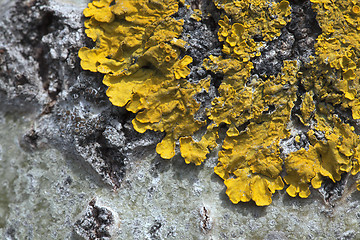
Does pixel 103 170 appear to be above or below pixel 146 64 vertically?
below

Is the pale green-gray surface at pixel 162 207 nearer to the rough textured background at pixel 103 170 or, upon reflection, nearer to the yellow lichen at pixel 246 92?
the rough textured background at pixel 103 170

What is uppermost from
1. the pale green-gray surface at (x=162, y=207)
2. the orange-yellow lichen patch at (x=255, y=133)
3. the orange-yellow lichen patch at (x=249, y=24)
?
the orange-yellow lichen patch at (x=249, y=24)

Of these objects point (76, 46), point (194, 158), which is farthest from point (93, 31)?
point (194, 158)

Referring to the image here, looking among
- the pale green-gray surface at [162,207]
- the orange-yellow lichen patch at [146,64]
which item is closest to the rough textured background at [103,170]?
the pale green-gray surface at [162,207]

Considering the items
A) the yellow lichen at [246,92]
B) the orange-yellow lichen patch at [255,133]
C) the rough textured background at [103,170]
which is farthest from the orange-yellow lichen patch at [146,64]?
the orange-yellow lichen patch at [255,133]

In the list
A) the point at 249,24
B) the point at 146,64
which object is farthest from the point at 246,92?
the point at 146,64

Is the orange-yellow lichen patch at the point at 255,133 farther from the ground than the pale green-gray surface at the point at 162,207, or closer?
farther from the ground

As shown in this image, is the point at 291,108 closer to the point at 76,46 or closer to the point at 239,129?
the point at 239,129

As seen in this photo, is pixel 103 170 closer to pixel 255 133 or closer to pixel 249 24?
pixel 255 133
